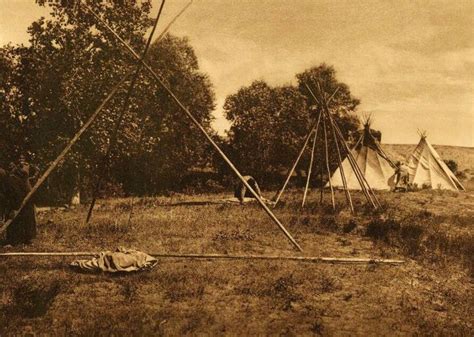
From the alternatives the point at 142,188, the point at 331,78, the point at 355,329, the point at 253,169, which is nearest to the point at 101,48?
the point at 142,188

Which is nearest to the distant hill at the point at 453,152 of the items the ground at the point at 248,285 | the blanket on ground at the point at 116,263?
the ground at the point at 248,285

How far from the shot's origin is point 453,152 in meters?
43.6

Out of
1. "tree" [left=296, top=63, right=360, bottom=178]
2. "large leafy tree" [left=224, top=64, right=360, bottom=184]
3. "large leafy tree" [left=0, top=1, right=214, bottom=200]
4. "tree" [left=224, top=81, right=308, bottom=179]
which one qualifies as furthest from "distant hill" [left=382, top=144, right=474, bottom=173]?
"large leafy tree" [left=0, top=1, right=214, bottom=200]

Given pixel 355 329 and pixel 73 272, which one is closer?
pixel 355 329

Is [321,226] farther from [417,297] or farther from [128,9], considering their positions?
[128,9]

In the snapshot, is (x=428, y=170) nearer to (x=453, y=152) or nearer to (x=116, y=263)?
(x=116, y=263)

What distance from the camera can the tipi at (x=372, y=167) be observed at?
77.7 ft

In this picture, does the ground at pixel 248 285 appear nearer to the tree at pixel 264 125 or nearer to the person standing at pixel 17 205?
the person standing at pixel 17 205

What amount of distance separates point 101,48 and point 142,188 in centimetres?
1072

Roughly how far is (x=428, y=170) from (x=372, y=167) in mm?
2881

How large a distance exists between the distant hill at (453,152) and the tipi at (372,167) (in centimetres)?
1636

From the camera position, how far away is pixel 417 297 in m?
6.91

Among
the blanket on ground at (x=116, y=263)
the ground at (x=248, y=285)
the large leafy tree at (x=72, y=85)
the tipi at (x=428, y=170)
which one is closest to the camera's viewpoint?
the ground at (x=248, y=285)

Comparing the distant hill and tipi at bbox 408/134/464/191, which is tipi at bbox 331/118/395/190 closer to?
tipi at bbox 408/134/464/191
